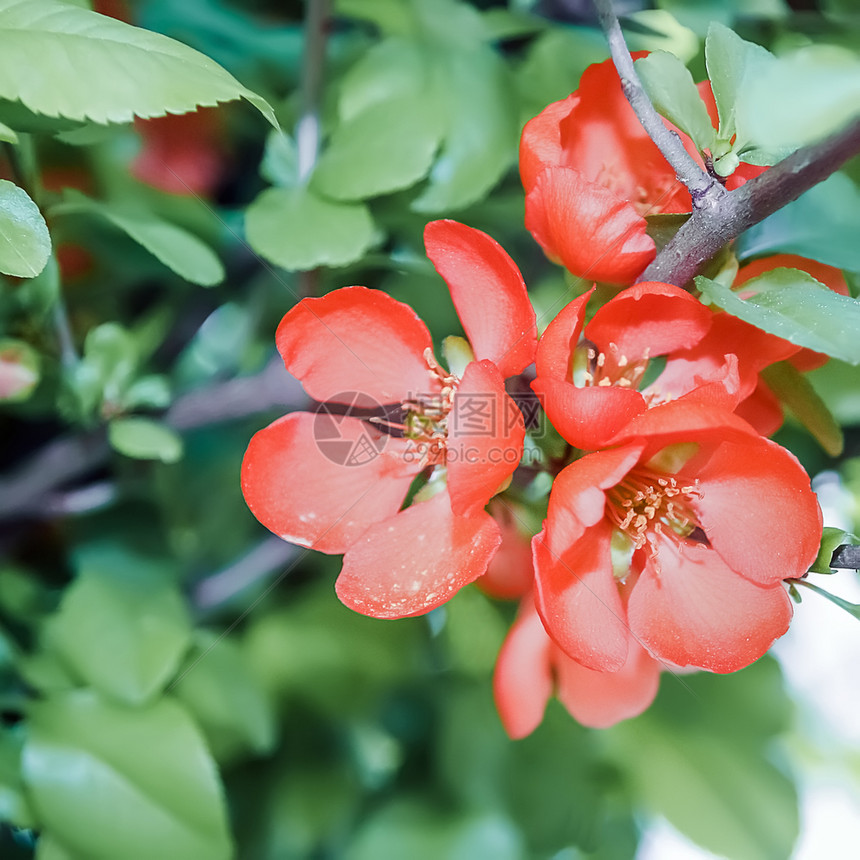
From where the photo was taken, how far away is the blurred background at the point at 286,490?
0.50m

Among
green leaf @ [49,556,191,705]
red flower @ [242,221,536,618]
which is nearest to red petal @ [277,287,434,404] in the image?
red flower @ [242,221,536,618]

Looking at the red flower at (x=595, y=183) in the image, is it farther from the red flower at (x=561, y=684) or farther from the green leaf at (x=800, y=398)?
the red flower at (x=561, y=684)

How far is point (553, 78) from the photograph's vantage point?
0.56 m

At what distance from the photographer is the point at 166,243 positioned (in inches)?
17.2

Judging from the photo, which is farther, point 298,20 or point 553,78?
point 298,20

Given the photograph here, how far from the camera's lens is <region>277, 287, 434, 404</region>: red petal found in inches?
13.9

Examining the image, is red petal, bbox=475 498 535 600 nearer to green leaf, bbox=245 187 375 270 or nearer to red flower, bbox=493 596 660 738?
red flower, bbox=493 596 660 738

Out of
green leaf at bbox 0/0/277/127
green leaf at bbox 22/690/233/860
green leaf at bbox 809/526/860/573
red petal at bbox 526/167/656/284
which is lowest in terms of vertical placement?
green leaf at bbox 22/690/233/860

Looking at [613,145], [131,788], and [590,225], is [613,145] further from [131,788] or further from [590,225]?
[131,788]

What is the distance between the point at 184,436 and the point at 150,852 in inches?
13.2

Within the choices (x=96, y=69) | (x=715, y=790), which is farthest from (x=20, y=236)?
(x=715, y=790)

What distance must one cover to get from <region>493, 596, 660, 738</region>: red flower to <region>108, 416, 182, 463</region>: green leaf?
232 mm

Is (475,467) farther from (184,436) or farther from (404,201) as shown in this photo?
(184,436)

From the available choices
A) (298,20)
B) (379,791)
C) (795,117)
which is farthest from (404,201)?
(379,791)
